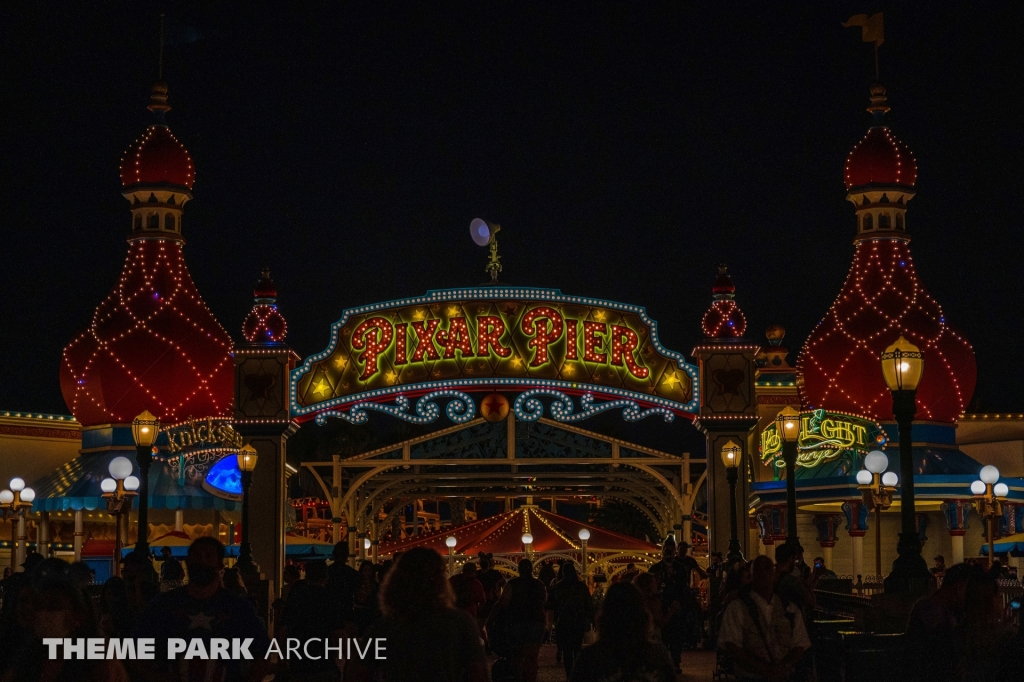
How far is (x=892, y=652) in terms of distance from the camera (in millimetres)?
13633

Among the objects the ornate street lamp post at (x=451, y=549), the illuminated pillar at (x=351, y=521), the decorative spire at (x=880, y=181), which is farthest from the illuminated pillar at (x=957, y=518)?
the illuminated pillar at (x=351, y=521)

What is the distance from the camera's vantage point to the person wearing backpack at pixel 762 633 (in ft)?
35.8

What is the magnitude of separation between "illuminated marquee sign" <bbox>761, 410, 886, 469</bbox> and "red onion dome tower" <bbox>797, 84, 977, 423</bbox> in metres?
1.43

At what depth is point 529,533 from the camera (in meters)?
39.5

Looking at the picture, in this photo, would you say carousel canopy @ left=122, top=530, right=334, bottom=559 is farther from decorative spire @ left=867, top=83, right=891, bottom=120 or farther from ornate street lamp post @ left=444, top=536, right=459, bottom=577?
decorative spire @ left=867, top=83, right=891, bottom=120

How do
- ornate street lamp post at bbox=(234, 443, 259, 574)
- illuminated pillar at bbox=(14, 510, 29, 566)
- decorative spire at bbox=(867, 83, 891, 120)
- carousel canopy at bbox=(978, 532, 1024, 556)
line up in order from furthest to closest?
decorative spire at bbox=(867, 83, 891, 120), carousel canopy at bbox=(978, 532, 1024, 556), illuminated pillar at bbox=(14, 510, 29, 566), ornate street lamp post at bbox=(234, 443, 259, 574)

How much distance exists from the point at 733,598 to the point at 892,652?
9.87ft

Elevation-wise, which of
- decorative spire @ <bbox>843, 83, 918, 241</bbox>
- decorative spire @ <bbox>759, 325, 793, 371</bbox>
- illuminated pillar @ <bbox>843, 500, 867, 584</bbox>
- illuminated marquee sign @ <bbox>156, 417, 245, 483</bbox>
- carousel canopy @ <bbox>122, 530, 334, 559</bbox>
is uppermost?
decorative spire @ <bbox>843, 83, 918, 241</bbox>

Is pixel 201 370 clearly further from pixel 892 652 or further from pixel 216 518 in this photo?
pixel 892 652

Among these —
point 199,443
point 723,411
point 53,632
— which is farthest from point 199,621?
point 199,443

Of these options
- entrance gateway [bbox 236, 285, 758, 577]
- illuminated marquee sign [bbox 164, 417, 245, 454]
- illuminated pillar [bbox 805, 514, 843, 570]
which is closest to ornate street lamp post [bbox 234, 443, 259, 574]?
entrance gateway [bbox 236, 285, 758, 577]

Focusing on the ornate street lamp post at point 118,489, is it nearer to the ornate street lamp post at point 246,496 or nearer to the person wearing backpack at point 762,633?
the ornate street lamp post at point 246,496

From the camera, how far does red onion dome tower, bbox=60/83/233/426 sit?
3941 centimetres

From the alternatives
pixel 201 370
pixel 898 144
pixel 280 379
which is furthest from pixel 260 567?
pixel 898 144
